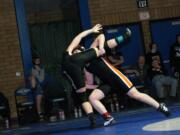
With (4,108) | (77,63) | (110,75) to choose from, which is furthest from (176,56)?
(77,63)

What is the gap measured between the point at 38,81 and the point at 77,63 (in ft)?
14.4

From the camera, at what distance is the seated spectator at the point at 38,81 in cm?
1233

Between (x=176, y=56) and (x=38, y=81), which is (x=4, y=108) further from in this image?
(x=176, y=56)

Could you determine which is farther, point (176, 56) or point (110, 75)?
point (176, 56)

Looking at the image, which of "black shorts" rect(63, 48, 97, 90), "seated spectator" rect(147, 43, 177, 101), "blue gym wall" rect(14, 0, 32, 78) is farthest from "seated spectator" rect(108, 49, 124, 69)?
"black shorts" rect(63, 48, 97, 90)

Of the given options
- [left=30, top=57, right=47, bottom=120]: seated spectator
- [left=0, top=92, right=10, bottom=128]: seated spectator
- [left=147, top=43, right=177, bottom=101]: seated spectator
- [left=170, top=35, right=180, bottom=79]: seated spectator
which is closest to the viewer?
[left=0, top=92, right=10, bottom=128]: seated spectator

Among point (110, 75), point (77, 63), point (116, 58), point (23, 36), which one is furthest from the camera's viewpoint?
point (23, 36)

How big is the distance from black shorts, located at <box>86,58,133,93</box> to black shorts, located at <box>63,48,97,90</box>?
169 millimetres

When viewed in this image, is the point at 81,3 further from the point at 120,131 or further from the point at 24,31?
the point at 120,131

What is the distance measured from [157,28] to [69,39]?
2.54 metres

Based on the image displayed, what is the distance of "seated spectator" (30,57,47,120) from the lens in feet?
40.4

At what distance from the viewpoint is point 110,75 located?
848 centimetres

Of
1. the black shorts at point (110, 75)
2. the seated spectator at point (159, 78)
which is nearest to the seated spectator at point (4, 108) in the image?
the seated spectator at point (159, 78)

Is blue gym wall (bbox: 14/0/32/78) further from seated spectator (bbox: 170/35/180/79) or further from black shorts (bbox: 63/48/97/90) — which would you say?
black shorts (bbox: 63/48/97/90)
